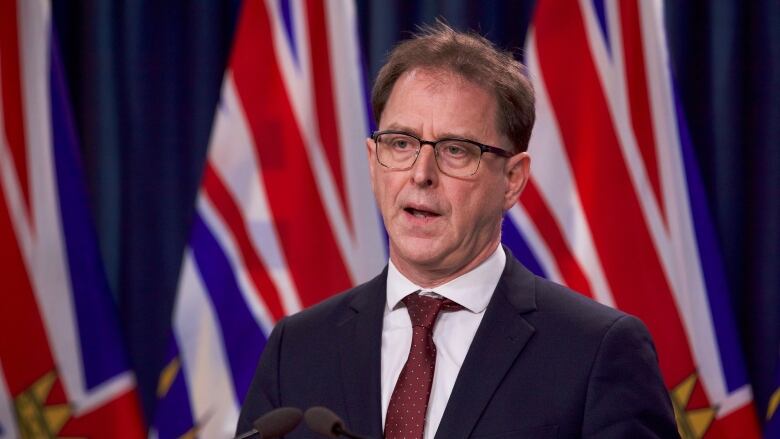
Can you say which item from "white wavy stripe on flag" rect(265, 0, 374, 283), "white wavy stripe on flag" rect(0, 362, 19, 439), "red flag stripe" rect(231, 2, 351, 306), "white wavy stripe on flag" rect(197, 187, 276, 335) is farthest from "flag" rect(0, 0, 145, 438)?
"white wavy stripe on flag" rect(265, 0, 374, 283)

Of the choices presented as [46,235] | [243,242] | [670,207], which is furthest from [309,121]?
[670,207]

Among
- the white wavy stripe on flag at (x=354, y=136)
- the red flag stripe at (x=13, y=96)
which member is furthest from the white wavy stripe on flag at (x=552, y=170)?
the red flag stripe at (x=13, y=96)

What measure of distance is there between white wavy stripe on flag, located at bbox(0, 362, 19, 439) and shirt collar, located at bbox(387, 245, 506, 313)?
73.5 inches

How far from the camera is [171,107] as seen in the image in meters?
3.51

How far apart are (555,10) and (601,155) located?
461 mm

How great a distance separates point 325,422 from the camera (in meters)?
1.30

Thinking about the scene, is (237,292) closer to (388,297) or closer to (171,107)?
(171,107)

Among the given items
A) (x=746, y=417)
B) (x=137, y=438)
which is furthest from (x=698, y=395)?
(x=137, y=438)

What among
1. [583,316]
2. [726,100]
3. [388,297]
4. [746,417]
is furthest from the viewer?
[726,100]

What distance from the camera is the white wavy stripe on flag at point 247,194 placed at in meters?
3.21

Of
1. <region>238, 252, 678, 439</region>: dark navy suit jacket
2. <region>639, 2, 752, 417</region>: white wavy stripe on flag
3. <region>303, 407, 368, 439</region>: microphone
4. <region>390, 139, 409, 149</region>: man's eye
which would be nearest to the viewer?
<region>303, 407, 368, 439</region>: microphone

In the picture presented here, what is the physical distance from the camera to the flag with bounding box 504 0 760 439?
10.1 feet

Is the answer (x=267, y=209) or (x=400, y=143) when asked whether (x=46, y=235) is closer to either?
(x=267, y=209)

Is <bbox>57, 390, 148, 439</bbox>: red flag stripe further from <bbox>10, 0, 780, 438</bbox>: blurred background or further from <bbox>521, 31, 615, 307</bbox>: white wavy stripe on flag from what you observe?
<bbox>521, 31, 615, 307</bbox>: white wavy stripe on flag
